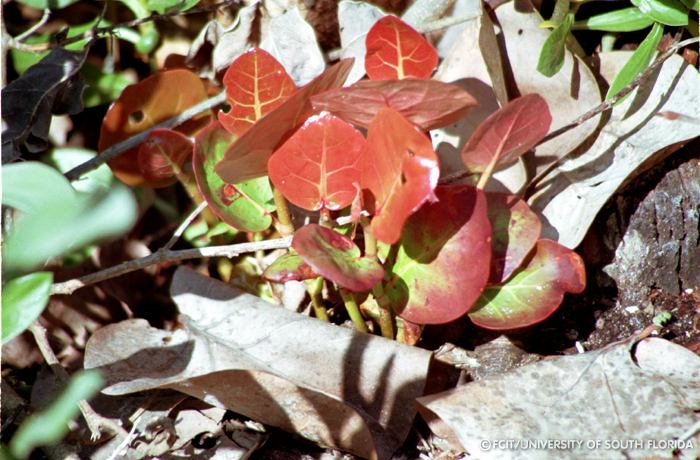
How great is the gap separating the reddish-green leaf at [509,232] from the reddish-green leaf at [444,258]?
0.10 meters

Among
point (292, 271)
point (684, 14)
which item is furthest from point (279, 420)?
point (684, 14)

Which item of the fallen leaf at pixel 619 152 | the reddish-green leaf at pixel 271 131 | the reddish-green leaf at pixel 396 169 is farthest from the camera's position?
the fallen leaf at pixel 619 152

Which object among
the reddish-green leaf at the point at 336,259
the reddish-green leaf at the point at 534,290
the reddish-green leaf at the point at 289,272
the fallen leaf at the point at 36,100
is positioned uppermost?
the fallen leaf at the point at 36,100

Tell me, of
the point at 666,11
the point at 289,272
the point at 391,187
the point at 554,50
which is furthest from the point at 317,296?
the point at 666,11

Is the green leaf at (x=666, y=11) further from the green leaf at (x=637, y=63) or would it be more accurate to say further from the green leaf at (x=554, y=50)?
the green leaf at (x=554, y=50)

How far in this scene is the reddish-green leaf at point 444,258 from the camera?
1.21 m

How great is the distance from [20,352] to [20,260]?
45.0 inches

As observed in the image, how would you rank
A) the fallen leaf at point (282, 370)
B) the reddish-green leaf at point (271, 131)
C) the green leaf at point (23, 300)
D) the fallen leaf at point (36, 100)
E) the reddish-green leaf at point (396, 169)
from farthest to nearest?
the fallen leaf at point (36, 100)
the fallen leaf at point (282, 370)
the reddish-green leaf at point (271, 131)
the reddish-green leaf at point (396, 169)
the green leaf at point (23, 300)

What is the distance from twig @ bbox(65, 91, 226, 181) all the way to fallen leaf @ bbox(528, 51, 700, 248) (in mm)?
721

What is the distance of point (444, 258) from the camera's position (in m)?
1.25

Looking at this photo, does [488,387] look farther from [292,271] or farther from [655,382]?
[292,271]

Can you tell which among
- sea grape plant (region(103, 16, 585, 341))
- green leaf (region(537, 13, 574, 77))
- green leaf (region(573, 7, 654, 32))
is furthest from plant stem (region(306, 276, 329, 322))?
green leaf (region(573, 7, 654, 32))

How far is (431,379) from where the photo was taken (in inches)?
56.0

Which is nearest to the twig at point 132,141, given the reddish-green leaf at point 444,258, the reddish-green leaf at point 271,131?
the reddish-green leaf at point 271,131
